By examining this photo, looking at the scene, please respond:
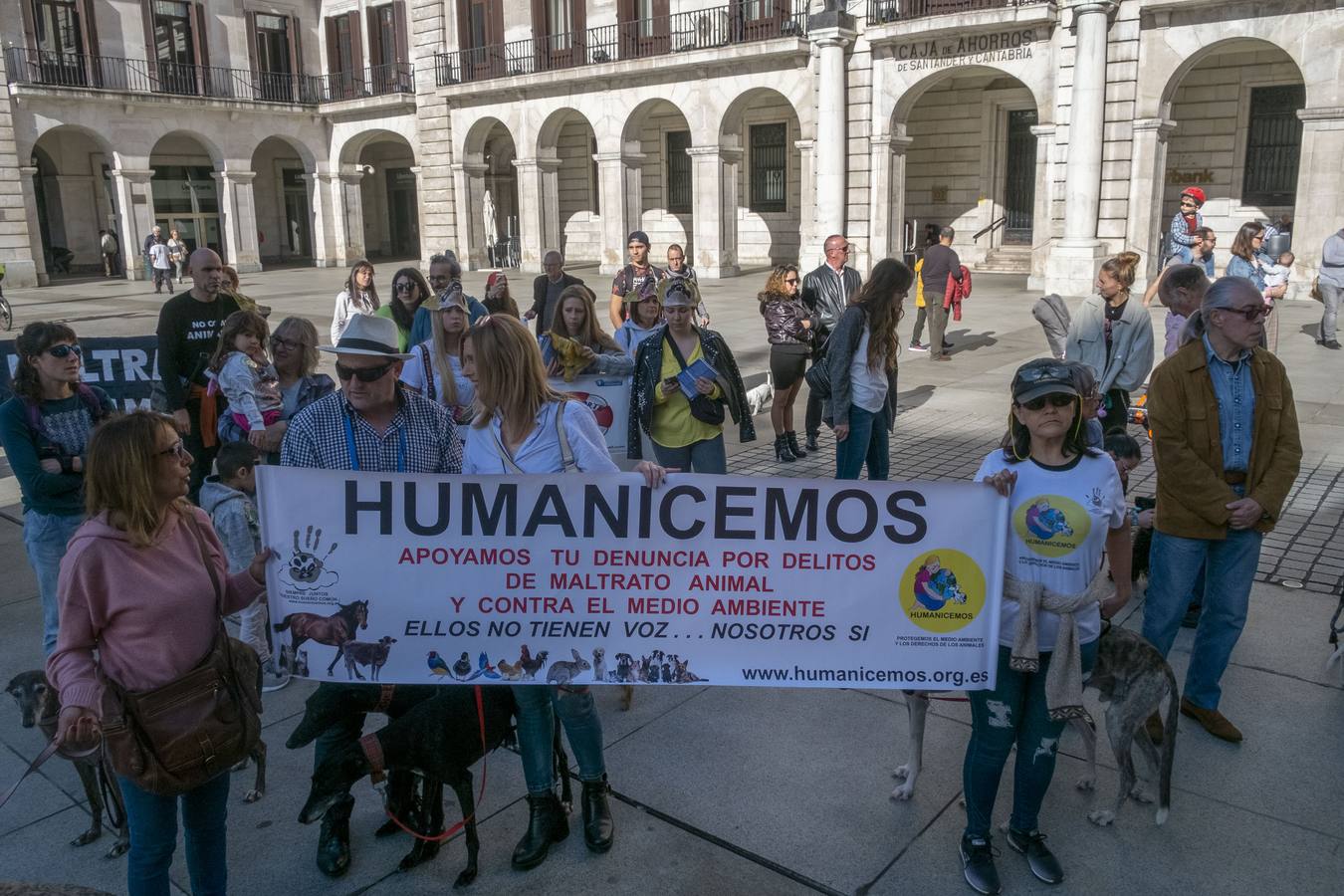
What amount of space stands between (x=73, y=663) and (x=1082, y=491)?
9.51 ft

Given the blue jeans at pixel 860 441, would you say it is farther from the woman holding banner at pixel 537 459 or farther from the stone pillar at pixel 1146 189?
the stone pillar at pixel 1146 189

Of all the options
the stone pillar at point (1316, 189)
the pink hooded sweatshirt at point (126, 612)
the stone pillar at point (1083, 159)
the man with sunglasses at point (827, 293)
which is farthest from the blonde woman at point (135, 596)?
the stone pillar at point (1316, 189)

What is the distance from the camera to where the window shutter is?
34.3 metres

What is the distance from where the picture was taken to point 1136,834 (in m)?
3.51

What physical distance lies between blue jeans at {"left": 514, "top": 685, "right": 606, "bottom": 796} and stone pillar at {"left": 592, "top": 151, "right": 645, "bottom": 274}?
25.0 m

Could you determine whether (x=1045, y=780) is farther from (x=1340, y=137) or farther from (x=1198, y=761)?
(x=1340, y=137)

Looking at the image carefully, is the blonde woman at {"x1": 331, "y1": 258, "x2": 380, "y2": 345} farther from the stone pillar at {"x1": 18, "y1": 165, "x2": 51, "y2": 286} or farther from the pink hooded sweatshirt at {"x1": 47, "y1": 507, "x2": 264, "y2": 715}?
the stone pillar at {"x1": 18, "y1": 165, "x2": 51, "y2": 286}

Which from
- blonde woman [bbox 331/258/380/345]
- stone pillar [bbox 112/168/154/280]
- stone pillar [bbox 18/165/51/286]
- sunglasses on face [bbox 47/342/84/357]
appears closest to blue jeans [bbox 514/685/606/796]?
sunglasses on face [bbox 47/342/84/357]

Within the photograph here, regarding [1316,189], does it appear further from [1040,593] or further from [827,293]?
[1040,593]

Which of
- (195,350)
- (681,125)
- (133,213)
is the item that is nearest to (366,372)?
(195,350)

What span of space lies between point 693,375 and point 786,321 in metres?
3.45

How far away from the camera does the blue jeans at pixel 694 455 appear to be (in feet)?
18.2

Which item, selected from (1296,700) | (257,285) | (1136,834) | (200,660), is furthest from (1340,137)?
(257,285)

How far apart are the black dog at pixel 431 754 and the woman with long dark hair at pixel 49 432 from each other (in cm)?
194
